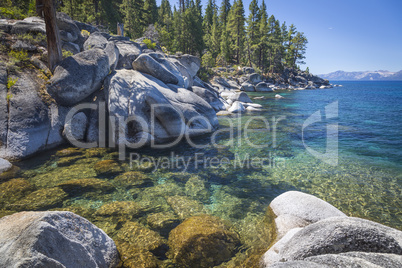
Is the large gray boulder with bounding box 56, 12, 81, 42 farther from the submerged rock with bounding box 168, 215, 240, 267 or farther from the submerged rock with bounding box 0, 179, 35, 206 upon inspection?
the submerged rock with bounding box 168, 215, 240, 267

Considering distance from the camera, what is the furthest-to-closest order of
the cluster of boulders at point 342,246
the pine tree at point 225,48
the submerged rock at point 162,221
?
the pine tree at point 225,48 → the submerged rock at point 162,221 → the cluster of boulders at point 342,246

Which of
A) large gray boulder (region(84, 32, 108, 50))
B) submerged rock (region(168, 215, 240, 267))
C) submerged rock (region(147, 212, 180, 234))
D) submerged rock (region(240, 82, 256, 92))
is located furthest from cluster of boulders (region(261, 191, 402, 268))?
submerged rock (region(240, 82, 256, 92))

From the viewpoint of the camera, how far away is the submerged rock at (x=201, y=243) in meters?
4.64

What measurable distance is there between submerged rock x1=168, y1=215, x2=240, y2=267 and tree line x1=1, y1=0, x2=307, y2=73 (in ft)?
137

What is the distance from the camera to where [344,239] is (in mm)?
3258

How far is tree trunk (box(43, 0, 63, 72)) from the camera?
37.0 ft

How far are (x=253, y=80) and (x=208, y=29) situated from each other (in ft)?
106

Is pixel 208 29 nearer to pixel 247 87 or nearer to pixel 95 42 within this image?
pixel 247 87

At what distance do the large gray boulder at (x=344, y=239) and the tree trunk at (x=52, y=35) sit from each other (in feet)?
50.1

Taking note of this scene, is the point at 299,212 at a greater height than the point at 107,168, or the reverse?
the point at 107,168

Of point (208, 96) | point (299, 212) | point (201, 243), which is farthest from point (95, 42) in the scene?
point (299, 212)

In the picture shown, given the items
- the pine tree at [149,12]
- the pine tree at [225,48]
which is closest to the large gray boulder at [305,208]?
the pine tree at [149,12]

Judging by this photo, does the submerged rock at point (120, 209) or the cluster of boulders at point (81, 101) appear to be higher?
the cluster of boulders at point (81, 101)

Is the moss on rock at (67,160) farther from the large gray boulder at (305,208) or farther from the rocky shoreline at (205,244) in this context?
the large gray boulder at (305,208)
